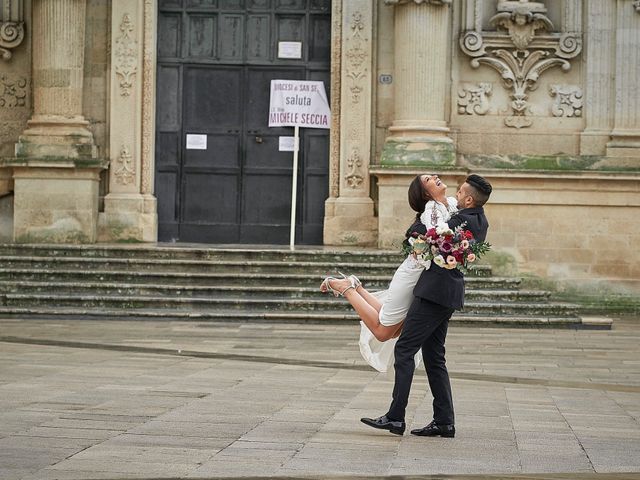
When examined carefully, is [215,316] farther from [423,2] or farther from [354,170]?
[423,2]

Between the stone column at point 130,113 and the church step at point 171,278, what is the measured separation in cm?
253

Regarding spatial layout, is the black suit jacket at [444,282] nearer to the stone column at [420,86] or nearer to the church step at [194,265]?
the church step at [194,265]

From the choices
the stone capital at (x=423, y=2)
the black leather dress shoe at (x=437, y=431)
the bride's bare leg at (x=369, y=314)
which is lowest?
the black leather dress shoe at (x=437, y=431)

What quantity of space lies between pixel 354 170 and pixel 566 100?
3.25 metres

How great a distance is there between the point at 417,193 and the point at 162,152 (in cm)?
1322

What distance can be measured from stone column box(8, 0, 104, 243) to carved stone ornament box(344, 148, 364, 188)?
362 centimetres

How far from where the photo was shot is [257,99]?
2148cm

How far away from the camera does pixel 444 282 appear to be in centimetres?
846

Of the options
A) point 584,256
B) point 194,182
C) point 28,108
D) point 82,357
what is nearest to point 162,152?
point 194,182

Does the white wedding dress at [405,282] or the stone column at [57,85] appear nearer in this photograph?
the white wedding dress at [405,282]

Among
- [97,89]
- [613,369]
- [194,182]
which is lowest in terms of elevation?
[613,369]

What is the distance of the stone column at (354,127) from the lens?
20844mm

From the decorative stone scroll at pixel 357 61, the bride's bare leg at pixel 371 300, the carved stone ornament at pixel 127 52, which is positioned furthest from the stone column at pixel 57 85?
the bride's bare leg at pixel 371 300

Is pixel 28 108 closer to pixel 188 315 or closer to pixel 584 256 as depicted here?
pixel 188 315
